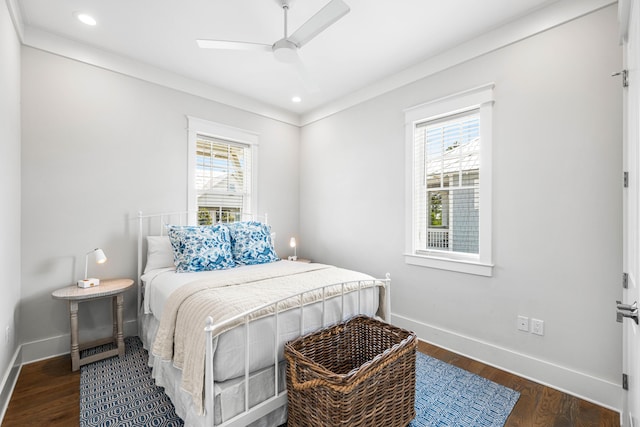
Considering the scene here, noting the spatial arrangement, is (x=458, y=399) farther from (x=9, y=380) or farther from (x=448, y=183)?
(x=9, y=380)

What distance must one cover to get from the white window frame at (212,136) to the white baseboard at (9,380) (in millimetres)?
1716

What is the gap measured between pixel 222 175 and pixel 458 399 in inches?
128

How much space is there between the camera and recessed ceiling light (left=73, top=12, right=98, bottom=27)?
230 centimetres

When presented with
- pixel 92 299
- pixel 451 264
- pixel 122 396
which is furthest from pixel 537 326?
pixel 92 299

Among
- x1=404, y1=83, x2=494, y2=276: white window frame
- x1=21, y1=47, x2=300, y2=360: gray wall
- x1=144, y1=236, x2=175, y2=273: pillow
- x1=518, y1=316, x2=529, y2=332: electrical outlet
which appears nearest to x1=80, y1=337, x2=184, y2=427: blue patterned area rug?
x1=21, y1=47, x2=300, y2=360: gray wall

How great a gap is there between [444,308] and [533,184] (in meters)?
1.33

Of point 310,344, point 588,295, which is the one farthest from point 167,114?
point 588,295

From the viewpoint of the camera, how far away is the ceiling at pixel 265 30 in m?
2.20

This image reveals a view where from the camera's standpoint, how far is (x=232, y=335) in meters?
1.51

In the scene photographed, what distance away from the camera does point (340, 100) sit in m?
3.82

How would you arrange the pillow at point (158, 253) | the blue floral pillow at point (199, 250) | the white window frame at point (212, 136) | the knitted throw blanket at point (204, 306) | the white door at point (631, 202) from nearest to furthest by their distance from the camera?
the white door at point (631, 202) → the knitted throw blanket at point (204, 306) → the blue floral pillow at point (199, 250) → the pillow at point (158, 253) → the white window frame at point (212, 136)

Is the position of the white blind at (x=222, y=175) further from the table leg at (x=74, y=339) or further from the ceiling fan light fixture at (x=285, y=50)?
the ceiling fan light fixture at (x=285, y=50)

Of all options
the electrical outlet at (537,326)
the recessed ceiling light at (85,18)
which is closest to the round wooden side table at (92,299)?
the recessed ceiling light at (85,18)

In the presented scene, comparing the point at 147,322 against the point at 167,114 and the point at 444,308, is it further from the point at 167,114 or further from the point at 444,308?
the point at 444,308
